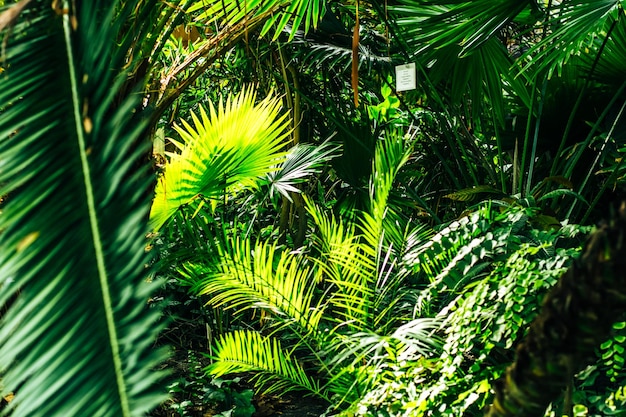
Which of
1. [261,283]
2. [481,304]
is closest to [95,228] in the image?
[481,304]

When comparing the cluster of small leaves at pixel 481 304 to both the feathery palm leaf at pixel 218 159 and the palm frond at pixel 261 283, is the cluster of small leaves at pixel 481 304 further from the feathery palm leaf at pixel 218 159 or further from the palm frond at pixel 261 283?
the feathery palm leaf at pixel 218 159

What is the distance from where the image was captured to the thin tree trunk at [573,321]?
595mm

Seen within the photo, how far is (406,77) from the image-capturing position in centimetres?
293

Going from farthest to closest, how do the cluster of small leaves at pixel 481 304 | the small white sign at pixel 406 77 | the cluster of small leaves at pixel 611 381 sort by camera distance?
the small white sign at pixel 406 77
the cluster of small leaves at pixel 481 304
the cluster of small leaves at pixel 611 381

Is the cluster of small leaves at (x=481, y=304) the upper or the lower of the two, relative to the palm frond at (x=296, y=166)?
lower

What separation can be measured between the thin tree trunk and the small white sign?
2321 millimetres

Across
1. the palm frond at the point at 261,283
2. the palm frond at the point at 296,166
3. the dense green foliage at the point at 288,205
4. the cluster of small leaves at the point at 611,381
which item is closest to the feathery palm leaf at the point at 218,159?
the dense green foliage at the point at 288,205

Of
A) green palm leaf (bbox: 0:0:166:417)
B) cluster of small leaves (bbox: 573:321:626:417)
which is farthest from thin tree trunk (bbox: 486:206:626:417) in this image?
cluster of small leaves (bbox: 573:321:626:417)

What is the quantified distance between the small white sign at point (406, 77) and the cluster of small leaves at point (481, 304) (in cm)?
92

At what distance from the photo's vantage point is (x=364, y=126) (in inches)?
135

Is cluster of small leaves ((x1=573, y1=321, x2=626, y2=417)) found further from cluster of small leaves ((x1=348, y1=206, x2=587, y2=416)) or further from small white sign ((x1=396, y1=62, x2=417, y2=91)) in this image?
small white sign ((x1=396, y1=62, x2=417, y2=91))

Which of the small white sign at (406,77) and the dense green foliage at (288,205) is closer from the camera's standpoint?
the dense green foliage at (288,205)

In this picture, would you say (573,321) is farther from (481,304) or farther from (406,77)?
(406,77)

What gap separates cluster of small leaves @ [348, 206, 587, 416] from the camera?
188cm
